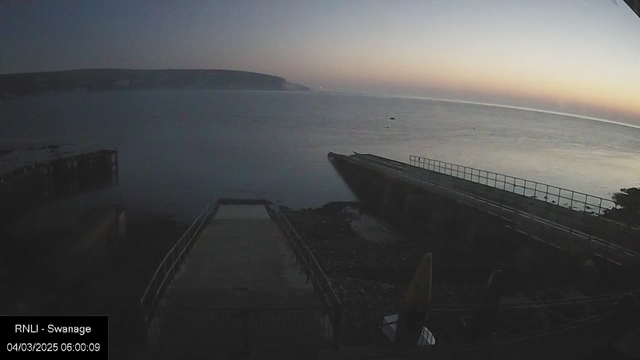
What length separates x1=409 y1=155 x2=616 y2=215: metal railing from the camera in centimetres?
900

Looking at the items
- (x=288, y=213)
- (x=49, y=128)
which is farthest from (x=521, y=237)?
(x=49, y=128)

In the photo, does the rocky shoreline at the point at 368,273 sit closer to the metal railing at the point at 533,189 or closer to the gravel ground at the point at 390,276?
the gravel ground at the point at 390,276

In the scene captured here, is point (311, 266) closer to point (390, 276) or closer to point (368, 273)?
point (368, 273)

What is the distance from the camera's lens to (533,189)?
10016mm

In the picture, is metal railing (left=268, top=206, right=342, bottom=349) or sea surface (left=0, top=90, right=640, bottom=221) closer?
metal railing (left=268, top=206, right=342, bottom=349)

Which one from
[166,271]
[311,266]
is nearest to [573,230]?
[311,266]

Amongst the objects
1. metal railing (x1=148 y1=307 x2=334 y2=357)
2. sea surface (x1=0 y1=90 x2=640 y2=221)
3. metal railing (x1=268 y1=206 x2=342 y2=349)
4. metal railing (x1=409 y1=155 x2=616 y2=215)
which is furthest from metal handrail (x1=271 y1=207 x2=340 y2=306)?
metal railing (x1=409 y1=155 x2=616 y2=215)

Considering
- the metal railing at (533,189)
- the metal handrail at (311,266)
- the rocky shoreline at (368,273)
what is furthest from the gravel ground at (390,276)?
the metal railing at (533,189)

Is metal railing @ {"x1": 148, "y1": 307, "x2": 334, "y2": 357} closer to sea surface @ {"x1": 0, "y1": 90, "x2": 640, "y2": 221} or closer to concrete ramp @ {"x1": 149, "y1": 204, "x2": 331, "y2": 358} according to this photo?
concrete ramp @ {"x1": 149, "y1": 204, "x2": 331, "y2": 358}

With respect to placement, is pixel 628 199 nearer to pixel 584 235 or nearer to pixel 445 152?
pixel 584 235

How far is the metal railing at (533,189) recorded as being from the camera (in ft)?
29.5

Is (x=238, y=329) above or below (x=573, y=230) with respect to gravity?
below

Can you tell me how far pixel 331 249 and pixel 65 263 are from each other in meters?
2.63

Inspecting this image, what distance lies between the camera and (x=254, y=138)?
38.2 ft
